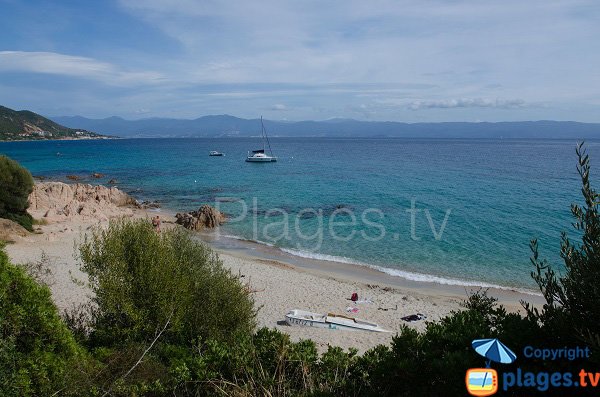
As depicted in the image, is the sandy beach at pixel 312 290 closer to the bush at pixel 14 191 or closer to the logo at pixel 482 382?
the bush at pixel 14 191

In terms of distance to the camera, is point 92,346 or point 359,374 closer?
point 359,374

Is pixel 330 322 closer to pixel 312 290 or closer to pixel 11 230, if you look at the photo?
pixel 312 290

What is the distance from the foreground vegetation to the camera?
17.5ft

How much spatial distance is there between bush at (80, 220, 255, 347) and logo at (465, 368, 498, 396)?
6926 mm

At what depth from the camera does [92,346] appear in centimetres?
1085

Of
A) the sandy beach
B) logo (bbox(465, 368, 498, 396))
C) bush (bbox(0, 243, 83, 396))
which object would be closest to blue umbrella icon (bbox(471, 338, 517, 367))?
logo (bbox(465, 368, 498, 396))

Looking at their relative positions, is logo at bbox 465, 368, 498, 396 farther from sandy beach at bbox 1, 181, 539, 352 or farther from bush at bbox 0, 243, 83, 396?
sandy beach at bbox 1, 181, 539, 352

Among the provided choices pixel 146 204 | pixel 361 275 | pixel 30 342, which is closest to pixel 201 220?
pixel 146 204

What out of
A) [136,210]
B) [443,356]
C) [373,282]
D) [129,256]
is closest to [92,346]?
[129,256]

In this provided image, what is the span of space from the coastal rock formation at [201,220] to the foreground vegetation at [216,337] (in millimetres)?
24487

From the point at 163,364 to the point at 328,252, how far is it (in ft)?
73.0

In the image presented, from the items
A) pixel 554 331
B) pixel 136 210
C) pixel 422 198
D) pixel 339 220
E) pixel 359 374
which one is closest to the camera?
pixel 554 331

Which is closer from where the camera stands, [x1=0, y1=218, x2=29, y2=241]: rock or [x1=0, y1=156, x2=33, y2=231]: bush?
[x1=0, y1=218, x2=29, y2=241]: rock

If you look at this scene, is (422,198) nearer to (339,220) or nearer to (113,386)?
(339,220)
